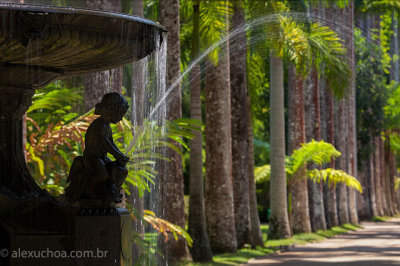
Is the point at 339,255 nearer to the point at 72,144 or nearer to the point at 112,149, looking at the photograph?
the point at 72,144

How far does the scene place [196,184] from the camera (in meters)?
19.1

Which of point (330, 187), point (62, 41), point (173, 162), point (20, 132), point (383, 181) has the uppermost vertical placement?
point (62, 41)

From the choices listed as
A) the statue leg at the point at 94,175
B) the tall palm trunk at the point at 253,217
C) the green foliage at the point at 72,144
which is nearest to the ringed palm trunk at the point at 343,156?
the tall palm trunk at the point at 253,217

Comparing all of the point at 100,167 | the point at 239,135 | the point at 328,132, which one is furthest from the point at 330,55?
the point at 100,167

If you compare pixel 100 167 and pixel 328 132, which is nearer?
pixel 100 167

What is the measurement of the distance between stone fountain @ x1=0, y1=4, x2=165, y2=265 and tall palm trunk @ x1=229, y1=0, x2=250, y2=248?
1466 centimetres

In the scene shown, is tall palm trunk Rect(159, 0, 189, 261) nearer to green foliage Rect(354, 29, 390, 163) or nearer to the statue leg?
the statue leg

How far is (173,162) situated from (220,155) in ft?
10.6

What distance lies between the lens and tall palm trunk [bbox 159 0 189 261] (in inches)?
670

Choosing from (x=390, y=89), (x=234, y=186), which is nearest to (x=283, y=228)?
(x=234, y=186)

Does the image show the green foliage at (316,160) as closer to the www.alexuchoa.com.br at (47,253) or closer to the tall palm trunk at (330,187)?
the tall palm trunk at (330,187)

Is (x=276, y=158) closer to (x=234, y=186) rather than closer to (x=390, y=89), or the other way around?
(x=234, y=186)

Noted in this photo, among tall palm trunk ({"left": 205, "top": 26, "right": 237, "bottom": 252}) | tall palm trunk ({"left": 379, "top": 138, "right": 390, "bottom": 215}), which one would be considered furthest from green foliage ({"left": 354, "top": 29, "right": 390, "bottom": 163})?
tall palm trunk ({"left": 205, "top": 26, "right": 237, "bottom": 252})

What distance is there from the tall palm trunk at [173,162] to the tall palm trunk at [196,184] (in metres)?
1.09
